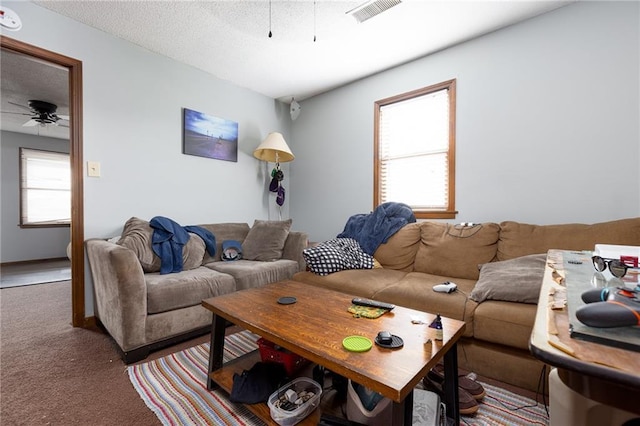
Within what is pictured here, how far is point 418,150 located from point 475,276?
136 centimetres

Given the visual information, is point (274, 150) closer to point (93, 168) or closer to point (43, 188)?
point (93, 168)

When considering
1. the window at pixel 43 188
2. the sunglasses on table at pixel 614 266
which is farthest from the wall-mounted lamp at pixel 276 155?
the window at pixel 43 188

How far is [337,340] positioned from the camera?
1.03m

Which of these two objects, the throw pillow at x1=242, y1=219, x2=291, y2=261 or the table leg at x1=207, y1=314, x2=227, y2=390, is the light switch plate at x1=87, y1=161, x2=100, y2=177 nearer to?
the throw pillow at x1=242, y1=219, x2=291, y2=261

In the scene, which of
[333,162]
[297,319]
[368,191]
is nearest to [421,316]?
[297,319]

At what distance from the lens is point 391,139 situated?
301 cm

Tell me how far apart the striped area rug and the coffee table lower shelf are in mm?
93

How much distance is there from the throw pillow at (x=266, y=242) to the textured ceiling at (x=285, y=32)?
174 centimetres

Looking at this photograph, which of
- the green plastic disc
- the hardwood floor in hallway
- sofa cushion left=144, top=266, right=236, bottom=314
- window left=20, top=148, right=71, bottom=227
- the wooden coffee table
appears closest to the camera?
the wooden coffee table

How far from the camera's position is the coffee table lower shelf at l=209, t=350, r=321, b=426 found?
1.10 m

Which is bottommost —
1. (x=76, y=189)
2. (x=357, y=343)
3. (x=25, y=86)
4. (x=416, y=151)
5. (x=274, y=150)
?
(x=357, y=343)

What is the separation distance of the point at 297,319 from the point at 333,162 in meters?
2.52

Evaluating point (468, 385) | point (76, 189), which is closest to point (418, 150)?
point (468, 385)

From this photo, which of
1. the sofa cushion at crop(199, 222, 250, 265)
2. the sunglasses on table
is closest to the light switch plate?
the sofa cushion at crop(199, 222, 250, 265)
